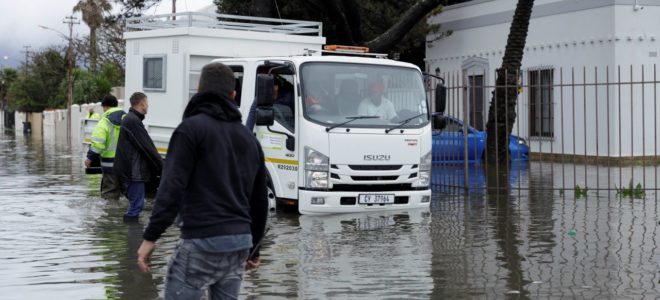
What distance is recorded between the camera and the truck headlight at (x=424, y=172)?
43.2 ft

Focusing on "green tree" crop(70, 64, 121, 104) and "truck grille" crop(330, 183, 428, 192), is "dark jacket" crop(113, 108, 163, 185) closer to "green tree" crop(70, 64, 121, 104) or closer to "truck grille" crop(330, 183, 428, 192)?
"truck grille" crop(330, 183, 428, 192)

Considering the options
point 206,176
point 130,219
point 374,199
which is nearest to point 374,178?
point 374,199

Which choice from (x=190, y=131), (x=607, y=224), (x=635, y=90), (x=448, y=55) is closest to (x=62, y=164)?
(x=448, y=55)

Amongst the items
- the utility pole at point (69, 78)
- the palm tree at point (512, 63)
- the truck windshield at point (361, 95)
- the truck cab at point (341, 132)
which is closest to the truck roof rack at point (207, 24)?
the truck cab at point (341, 132)

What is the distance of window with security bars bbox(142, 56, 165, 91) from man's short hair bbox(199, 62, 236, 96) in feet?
32.8

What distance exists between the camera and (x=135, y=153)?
12133 mm

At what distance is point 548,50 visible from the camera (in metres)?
26.6

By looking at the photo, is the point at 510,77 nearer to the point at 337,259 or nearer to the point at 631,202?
the point at 631,202

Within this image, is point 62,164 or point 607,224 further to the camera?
point 62,164

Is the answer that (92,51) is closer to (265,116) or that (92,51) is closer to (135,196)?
(135,196)

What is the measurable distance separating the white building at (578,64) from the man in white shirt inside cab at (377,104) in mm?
8716

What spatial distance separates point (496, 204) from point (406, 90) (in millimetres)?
3014

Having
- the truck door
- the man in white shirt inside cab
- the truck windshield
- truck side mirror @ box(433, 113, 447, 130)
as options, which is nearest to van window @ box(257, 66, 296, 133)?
the truck door

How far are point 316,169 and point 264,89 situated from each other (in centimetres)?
127
